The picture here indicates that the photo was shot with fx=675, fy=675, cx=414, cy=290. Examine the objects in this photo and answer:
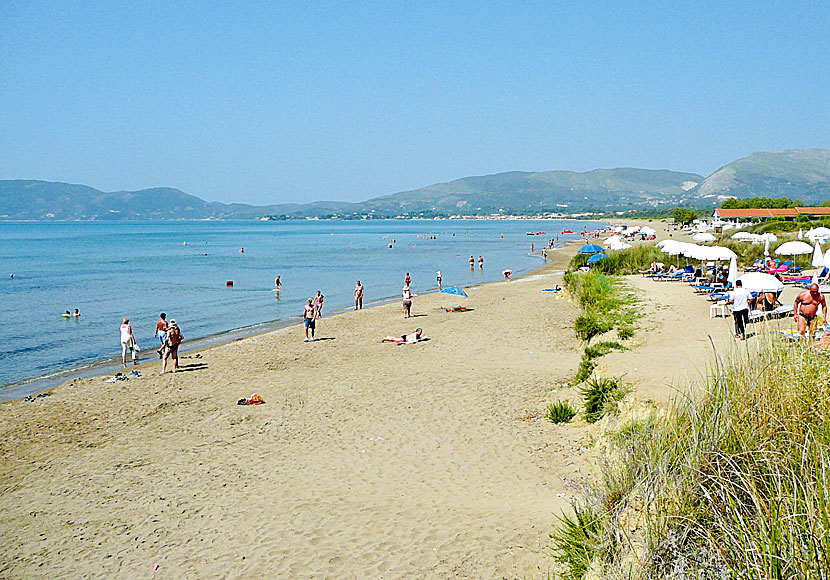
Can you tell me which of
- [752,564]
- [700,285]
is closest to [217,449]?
[752,564]

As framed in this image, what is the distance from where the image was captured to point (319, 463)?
369 inches

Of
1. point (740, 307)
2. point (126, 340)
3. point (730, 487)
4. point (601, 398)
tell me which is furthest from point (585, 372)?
point (126, 340)

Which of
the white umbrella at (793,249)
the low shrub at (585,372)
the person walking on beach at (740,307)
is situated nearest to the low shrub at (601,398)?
the low shrub at (585,372)

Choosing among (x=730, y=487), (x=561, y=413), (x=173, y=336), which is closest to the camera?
(x=730, y=487)

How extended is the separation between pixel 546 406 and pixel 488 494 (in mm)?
3626

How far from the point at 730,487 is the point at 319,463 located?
617 cm

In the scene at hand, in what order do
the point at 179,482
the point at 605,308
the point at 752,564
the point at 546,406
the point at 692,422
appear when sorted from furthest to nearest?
the point at 605,308 < the point at 546,406 < the point at 179,482 < the point at 692,422 < the point at 752,564

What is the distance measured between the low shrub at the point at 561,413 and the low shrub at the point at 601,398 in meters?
0.23

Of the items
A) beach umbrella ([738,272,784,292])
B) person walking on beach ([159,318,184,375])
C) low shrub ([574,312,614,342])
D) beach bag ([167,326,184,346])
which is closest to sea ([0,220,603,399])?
person walking on beach ([159,318,184,375])

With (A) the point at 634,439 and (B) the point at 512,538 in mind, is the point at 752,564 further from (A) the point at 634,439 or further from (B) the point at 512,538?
(B) the point at 512,538

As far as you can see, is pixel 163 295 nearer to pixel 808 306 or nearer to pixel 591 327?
pixel 591 327

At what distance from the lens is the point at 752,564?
12.3 feet

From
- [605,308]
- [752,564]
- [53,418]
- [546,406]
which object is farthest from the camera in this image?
[605,308]

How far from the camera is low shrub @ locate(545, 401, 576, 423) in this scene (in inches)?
401
